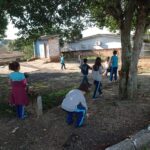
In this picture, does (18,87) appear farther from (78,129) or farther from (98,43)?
(98,43)

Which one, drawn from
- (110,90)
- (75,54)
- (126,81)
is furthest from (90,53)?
(126,81)

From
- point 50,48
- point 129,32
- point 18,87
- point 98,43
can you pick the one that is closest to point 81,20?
point 129,32

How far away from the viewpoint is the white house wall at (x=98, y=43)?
4222cm

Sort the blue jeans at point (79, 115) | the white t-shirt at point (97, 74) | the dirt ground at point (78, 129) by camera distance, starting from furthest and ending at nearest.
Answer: the white t-shirt at point (97, 74)
the blue jeans at point (79, 115)
the dirt ground at point (78, 129)

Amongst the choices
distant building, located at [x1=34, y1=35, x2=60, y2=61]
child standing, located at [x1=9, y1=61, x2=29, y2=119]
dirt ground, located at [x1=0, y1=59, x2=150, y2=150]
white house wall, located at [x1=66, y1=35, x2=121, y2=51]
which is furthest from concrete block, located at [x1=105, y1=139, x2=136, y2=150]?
white house wall, located at [x1=66, y1=35, x2=121, y2=51]

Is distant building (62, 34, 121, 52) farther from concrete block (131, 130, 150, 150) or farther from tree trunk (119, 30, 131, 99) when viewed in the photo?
concrete block (131, 130, 150, 150)

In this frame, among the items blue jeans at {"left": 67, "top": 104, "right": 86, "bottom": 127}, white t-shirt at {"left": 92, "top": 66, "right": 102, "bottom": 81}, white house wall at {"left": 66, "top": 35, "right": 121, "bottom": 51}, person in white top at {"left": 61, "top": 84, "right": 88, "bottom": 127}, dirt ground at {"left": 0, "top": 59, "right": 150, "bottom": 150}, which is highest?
white house wall at {"left": 66, "top": 35, "right": 121, "bottom": 51}

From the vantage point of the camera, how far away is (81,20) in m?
9.91

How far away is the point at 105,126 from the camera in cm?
772

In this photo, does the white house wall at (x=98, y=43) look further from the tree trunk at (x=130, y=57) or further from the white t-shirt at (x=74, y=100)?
the white t-shirt at (x=74, y=100)

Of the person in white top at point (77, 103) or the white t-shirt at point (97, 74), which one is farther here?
the white t-shirt at point (97, 74)

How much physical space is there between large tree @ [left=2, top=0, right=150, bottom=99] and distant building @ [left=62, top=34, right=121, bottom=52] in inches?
1246

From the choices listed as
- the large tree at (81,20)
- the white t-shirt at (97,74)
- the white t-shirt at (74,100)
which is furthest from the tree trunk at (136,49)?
the white t-shirt at (74,100)

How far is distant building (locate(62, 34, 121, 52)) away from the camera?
42.2 meters
